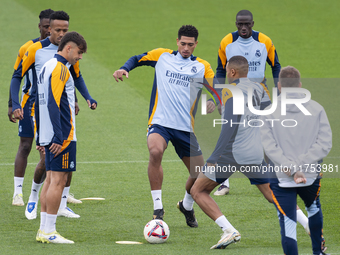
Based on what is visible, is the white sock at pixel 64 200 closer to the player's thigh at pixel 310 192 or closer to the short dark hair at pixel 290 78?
the player's thigh at pixel 310 192

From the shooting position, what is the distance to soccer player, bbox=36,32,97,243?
5.85 m

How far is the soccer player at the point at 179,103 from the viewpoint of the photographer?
664 cm

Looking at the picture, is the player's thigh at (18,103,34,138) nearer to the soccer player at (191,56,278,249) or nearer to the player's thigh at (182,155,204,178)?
the player's thigh at (182,155,204,178)

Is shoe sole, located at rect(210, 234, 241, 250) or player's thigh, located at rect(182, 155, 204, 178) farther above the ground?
player's thigh, located at rect(182, 155, 204, 178)

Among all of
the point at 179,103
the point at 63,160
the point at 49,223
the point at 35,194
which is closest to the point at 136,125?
the point at 35,194

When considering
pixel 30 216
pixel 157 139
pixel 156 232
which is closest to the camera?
pixel 156 232

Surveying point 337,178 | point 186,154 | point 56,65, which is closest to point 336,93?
point 337,178

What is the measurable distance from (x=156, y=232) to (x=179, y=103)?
1597 mm

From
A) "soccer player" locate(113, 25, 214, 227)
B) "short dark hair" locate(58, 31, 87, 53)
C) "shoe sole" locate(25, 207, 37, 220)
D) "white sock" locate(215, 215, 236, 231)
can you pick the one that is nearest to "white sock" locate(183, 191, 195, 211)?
"soccer player" locate(113, 25, 214, 227)

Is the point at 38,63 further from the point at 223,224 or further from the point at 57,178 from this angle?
the point at 223,224

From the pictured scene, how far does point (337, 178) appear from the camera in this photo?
9062 mm

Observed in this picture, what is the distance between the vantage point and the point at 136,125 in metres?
12.9

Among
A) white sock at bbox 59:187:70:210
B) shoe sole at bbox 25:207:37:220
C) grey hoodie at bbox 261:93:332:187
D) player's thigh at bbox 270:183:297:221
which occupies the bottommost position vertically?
shoe sole at bbox 25:207:37:220

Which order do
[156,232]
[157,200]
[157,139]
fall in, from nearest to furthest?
1. [156,232]
2. [157,200]
3. [157,139]
